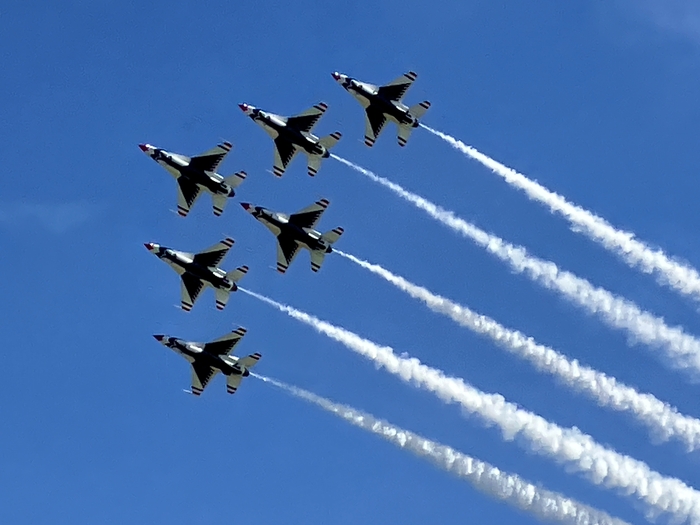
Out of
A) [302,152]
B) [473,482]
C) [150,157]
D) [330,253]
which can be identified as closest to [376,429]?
[473,482]

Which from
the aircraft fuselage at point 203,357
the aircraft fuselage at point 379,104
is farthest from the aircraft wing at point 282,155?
the aircraft fuselage at point 203,357

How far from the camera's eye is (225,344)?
8075cm

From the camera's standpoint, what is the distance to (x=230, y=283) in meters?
80.4

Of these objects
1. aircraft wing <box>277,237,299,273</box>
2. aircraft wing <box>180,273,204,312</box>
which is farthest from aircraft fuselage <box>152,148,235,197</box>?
aircraft wing <box>180,273,204,312</box>

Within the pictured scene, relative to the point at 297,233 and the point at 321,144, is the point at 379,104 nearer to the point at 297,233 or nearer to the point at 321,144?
the point at 321,144

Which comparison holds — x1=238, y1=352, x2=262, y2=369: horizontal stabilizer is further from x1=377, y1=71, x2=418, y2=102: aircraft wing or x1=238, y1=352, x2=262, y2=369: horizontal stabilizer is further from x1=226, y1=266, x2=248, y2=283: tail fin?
x1=377, y1=71, x2=418, y2=102: aircraft wing

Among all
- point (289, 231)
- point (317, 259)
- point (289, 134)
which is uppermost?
point (289, 134)

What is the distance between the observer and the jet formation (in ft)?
263

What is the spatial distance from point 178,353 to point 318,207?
1483cm

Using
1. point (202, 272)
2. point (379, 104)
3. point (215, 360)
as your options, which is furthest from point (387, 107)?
point (215, 360)

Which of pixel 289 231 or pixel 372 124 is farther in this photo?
pixel 372 124

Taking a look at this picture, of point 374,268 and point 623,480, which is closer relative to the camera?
point 623,480

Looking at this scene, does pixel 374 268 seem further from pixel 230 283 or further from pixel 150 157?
pixel 150 157

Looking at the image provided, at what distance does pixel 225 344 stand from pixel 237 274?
5.13 metres
